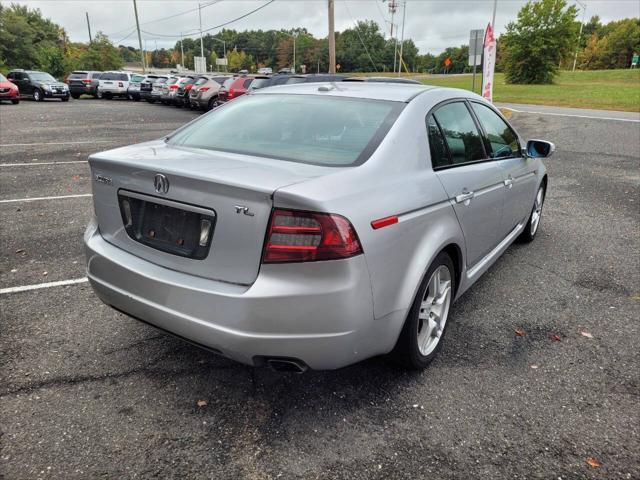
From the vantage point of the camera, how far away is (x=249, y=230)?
2254 mm

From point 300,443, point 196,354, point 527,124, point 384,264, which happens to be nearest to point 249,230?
point 384,264

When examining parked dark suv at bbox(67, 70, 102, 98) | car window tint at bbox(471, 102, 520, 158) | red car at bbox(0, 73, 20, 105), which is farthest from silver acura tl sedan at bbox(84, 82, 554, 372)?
parked dark suv at bbox(67, 70, 102, 98)

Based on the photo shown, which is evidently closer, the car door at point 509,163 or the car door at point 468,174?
the car door at point 468,174

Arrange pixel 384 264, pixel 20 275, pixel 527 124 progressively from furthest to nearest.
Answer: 1. pixel 527 124
2. pixel 20 275
3. pixel 384 264

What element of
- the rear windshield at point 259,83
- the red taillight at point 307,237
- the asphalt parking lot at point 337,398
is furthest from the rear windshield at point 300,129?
the rear windshield at point 259,83

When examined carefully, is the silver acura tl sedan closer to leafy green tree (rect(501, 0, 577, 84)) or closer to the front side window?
the front side window

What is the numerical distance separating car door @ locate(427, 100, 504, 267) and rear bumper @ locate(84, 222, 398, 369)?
41.2 inches

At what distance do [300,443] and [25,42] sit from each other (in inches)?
2315

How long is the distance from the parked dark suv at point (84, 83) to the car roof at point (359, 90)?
1342 inches

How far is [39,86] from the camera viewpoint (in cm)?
2873

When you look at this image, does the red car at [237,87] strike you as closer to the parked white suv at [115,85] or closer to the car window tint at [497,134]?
the car window tint at [497,134]

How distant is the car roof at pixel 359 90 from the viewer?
10.6ft

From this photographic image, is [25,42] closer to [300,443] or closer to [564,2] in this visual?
[564,2]

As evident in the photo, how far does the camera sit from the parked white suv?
32469 mm
